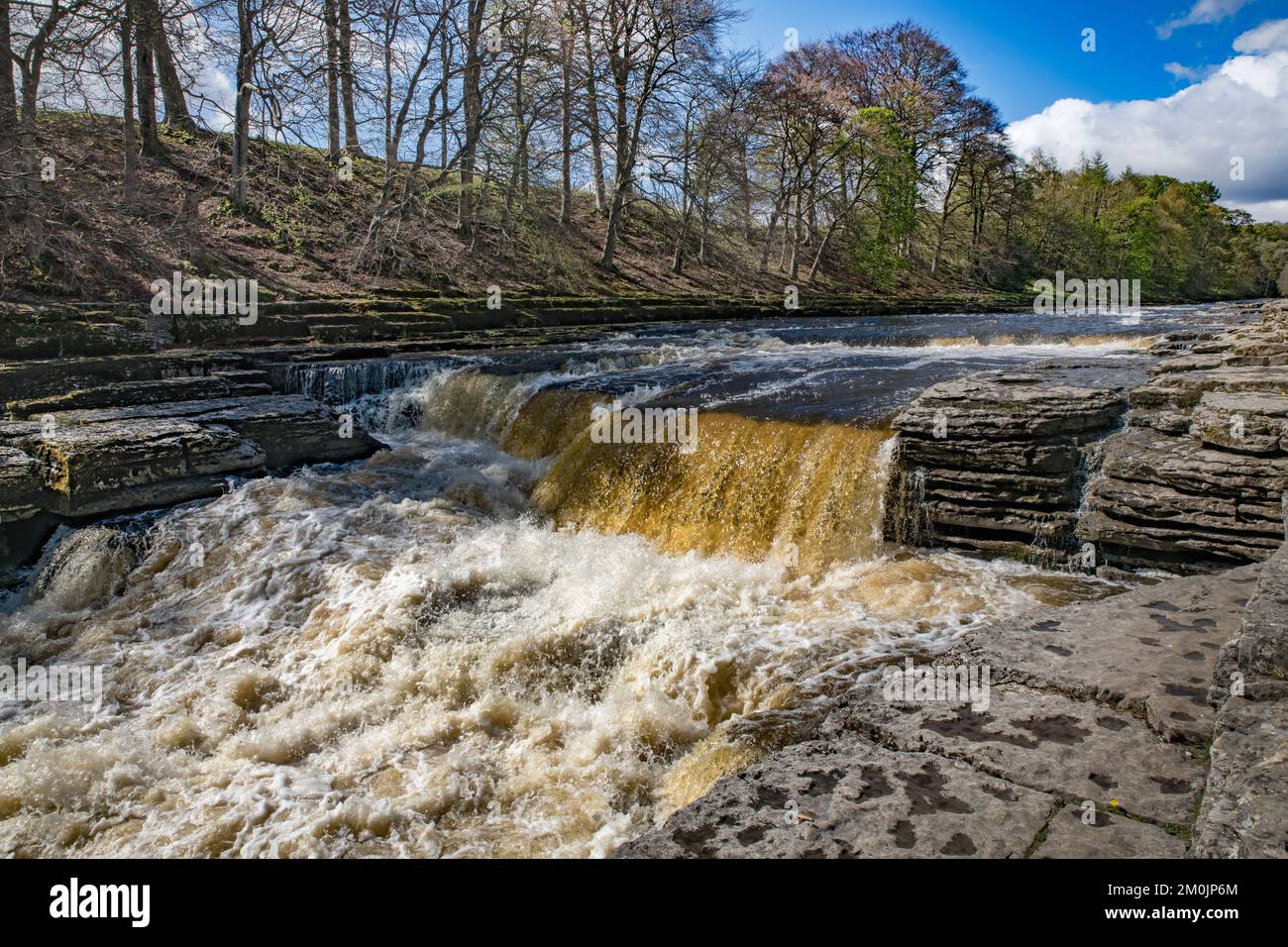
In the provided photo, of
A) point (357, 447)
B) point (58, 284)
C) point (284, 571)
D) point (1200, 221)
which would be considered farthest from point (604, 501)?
point (1200, 221)

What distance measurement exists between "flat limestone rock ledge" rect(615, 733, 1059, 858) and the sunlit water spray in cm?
116

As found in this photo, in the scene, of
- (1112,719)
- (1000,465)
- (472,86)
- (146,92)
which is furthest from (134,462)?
(472,86)

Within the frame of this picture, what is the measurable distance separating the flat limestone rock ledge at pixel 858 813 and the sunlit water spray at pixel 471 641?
116 centimetres

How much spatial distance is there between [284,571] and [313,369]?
606 centimetres

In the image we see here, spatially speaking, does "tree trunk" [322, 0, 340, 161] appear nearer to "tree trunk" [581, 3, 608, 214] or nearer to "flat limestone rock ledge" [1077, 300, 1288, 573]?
"tree trunk" [581, 3, 608, 214]

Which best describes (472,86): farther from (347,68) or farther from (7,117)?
(7,117)

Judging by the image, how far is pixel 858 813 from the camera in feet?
7.55

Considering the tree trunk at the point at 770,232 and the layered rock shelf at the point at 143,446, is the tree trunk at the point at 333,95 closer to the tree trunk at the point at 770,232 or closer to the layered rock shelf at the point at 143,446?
the layered rock shelf at the point at 143,446

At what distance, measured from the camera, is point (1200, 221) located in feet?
174

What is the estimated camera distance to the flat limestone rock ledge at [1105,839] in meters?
1.98

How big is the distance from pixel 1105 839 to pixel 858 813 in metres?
0.67

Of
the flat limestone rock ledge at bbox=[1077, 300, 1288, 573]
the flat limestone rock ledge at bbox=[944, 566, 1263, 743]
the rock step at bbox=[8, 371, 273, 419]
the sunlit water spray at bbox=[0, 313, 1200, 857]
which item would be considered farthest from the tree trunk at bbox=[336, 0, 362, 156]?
the flat limestone rock ledge at bbox=[944, 566, 1263, 743]

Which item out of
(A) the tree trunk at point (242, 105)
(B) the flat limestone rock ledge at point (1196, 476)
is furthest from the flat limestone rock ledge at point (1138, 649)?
(A) the tree trunk at point (242, 105)

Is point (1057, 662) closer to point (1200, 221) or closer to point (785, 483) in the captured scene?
point (785, 483)
